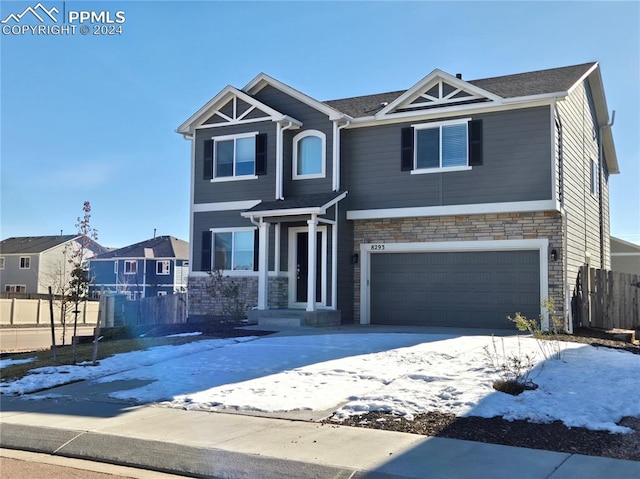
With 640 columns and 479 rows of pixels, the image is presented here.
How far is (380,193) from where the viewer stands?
17.7 meters

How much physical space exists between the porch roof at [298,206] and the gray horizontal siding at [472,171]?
Result: 1035 mm

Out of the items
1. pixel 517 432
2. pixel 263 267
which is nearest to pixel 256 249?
pixel 263 267

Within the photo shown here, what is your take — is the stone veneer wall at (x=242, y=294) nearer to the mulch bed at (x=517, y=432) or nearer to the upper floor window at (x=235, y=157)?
the upper floor window at (x=235, y=157)

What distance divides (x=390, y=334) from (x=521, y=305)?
4202 mm

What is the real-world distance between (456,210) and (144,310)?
10809 mm

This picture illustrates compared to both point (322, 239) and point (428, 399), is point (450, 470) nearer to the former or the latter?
point (428, 399)

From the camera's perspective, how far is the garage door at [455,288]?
52.7 feet

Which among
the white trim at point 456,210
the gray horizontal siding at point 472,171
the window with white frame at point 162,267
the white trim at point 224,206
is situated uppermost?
the gray horizontal siding at point 472,171

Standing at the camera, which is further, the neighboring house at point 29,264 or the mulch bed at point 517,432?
the neighboring house at point 29,264

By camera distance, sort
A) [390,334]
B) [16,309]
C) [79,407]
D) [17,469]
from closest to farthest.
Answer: [17,469], [79,407], [390,334], [16,309]

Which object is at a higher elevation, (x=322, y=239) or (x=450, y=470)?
(x=322, y=239)

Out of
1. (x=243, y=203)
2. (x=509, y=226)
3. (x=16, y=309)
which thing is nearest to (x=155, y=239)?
(x=16, y=309)

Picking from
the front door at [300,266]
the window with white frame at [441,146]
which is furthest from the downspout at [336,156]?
the window with white frame at [441,146]

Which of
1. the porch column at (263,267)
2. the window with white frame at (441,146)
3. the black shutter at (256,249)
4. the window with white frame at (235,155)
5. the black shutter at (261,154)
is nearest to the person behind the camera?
the window with white frame at (441,146)
